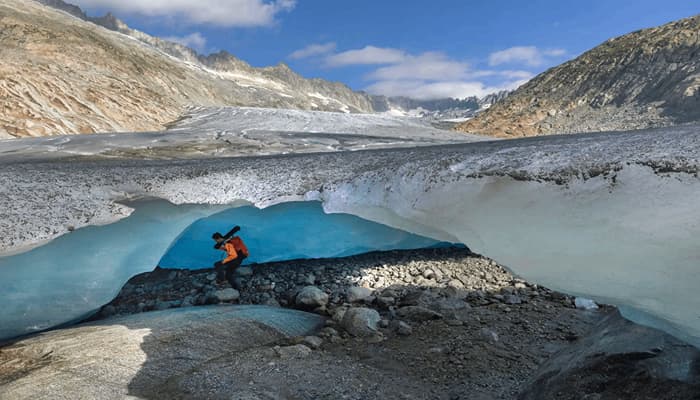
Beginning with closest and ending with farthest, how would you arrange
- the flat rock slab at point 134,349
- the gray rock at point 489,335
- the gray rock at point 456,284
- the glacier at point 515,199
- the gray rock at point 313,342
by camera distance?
the glacier at point 515,199 < the flat rock slab at point 134,349 < the gray rock at point 313,342 < the gray rock at point 489,335 < the gray rock at point 456,284

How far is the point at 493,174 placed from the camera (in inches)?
149

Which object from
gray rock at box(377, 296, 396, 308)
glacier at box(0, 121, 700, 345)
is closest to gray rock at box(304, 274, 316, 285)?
gray rock at box(377, 296, 396, 308)

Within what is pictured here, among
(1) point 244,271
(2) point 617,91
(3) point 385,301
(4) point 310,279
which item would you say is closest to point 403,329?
(3) point 385,301

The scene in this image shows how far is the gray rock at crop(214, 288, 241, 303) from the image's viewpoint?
7137 mm

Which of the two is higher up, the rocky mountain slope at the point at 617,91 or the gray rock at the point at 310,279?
the rocky mountain slope at the point at 617,91

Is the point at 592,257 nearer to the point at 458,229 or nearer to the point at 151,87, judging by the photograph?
the point at 458,229

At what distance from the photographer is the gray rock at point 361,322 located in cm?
577

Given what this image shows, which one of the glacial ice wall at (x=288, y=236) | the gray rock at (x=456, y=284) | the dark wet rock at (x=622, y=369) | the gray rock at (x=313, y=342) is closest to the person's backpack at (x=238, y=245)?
the glacial ice wall at (x=288, y=236)

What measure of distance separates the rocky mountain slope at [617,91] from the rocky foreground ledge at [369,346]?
70.5ft

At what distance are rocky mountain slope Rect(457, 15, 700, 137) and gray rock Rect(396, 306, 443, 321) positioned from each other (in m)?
22.4

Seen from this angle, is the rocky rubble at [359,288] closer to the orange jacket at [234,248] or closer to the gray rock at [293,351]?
the orange jacket at [234,248]

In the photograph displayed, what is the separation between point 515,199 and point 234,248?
15.6 ft

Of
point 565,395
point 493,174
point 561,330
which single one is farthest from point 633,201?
point 561,330

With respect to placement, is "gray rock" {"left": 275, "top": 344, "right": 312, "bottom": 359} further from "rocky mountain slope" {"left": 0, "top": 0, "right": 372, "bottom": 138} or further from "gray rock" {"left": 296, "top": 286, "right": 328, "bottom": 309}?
"rocky mountain slope" {"left": 0, "top": 0, "right": 372, "bottom": 138}
